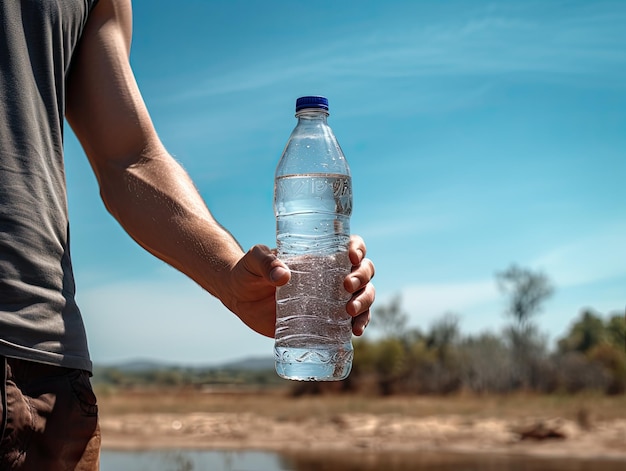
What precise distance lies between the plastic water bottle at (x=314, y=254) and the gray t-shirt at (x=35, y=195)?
0.46 m

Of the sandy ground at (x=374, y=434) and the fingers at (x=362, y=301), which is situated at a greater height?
the sandy ground at (x=374, y=434)

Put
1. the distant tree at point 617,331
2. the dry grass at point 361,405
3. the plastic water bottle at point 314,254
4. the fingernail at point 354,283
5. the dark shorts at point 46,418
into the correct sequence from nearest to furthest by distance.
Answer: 1. the dark shorts at point 46,418
2. the fingernail at point 354,283
3. the plastic water bottle at point 314,254
4. the distant tree at point 617,331
5. the dry grass at point 361,405

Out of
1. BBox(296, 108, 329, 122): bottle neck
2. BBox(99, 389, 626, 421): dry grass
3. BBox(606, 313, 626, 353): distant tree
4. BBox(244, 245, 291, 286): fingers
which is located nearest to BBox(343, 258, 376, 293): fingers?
BBox(244, 245, 291, 286): fingers

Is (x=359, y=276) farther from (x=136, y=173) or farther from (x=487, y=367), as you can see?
(x=487, y=367)

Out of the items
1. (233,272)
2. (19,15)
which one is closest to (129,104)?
(19,15)

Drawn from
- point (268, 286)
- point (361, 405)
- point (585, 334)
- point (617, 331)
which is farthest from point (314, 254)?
point (585, 334)

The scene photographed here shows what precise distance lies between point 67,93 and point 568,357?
20.7 m

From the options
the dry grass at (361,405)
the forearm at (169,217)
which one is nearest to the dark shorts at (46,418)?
the forearm at (169,217)

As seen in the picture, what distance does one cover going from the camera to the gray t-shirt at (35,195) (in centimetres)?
149

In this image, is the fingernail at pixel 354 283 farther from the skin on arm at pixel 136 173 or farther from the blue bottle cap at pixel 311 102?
the blue bottle cap at pixel 311 102

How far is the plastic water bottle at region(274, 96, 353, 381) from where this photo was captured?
1.75m

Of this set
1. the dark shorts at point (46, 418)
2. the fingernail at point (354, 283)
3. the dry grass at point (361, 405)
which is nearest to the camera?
the dark shorts at point (46, 418)

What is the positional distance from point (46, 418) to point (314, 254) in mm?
661

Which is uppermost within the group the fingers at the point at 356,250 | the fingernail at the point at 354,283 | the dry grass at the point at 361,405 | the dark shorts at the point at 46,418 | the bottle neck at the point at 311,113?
the dry grass at the point at 361,405
